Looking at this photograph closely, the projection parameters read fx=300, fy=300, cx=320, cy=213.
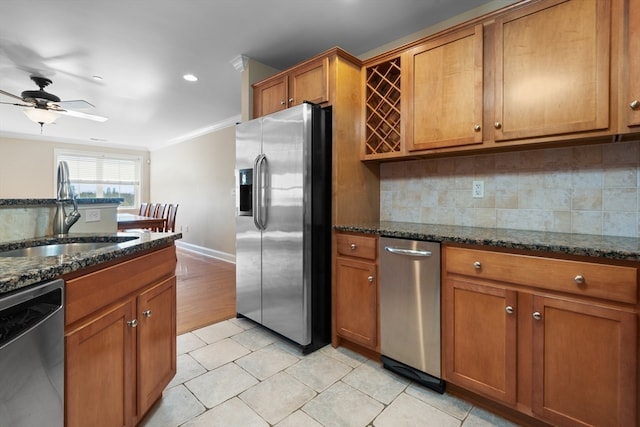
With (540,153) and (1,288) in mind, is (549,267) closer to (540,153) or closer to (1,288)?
(540,153)

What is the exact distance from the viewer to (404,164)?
2.47 m

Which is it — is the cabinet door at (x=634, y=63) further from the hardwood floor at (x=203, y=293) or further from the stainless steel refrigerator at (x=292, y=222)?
the hardwood floor at (x=203, y=293)

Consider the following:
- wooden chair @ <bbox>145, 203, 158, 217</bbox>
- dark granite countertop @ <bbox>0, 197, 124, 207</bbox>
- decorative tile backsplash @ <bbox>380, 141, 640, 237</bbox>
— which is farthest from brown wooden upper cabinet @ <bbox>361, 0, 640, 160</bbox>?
wooden chair @ <bbox>145, 203, 158, 217</bbox>

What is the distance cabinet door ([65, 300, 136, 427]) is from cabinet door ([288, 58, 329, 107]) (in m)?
1.82

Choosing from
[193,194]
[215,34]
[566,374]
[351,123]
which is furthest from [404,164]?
[193,194]

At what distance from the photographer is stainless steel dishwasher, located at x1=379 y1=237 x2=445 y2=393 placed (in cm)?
170

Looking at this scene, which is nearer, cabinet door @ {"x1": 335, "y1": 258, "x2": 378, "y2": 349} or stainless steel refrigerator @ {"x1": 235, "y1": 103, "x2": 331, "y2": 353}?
cabinet door @ {"x1": 335, "y1": 258, "x2": 378, "y2": 349}

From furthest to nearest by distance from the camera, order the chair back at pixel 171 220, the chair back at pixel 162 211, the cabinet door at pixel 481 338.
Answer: the chair back at pixel 162 211 → the chair back at pixel 171 220 → the cabinet door at pixel 481 338

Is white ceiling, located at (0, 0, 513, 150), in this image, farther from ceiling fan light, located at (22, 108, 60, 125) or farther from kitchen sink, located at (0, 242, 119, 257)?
kitchen sink, located at (0, 242, 119, 257)

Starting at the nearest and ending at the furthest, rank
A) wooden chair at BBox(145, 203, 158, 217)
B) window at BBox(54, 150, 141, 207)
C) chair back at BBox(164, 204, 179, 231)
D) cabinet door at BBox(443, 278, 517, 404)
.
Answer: cabinet door at BBox(443, 278, 517, 404) → chair back at BBox(164, 204, 179, 231) → wooden chair at BBox(145, 203, 158, 217) → window at BBox(54, 150, 141, 207)

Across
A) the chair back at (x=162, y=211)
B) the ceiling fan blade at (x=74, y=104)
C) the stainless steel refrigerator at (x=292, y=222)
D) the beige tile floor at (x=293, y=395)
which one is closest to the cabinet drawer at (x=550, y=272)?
the beige tile floor at (x=293, y=395)

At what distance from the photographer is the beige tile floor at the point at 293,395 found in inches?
58.9

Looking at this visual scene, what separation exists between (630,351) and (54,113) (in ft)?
16.6

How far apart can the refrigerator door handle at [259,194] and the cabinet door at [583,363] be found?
1.78 m
